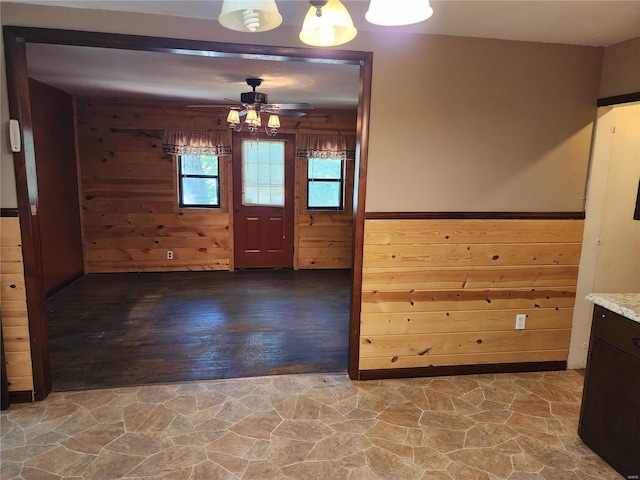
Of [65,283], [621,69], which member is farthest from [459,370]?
[65,283]

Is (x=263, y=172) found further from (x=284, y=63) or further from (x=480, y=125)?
(x=480, y=125)

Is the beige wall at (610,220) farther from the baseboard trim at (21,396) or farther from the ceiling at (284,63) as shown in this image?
the baseboard trim at (21,396)

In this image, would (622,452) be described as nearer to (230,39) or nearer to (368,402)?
(368,402)

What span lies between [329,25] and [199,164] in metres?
4.90

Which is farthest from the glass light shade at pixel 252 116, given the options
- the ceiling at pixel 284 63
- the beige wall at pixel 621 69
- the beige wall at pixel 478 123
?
the beige wall at pixel 621 69

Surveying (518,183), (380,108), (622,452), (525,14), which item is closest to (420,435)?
(622,452)

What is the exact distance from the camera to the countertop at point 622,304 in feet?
6.47

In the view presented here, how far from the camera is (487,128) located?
2.88m

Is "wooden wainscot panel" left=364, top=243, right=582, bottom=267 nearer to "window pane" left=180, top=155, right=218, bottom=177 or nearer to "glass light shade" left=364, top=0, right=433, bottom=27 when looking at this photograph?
"glass light shade" left=364, top=0, right=433, bottom=27

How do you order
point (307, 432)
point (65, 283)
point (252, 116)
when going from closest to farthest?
point (307, 432)
point (252, 116)
point (65, 283)

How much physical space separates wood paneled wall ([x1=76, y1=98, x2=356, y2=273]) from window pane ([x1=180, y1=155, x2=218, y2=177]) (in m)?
0.13

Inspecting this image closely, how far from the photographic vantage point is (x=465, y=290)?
9.91 feet

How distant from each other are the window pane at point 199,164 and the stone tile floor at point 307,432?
3806mm

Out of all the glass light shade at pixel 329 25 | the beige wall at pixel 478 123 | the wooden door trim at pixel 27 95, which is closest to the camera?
the glass light shade at pixel 329 25
